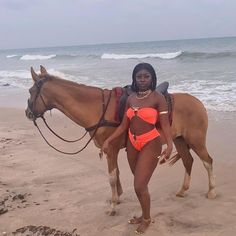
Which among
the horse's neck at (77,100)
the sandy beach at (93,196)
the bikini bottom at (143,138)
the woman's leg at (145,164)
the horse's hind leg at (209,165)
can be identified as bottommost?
the sandy beach at (93,196)

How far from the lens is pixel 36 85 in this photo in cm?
567

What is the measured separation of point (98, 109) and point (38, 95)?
2.75 feet

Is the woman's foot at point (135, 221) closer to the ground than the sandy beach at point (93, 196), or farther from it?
farther from it

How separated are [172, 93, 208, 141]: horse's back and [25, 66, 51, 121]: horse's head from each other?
1.74 metres

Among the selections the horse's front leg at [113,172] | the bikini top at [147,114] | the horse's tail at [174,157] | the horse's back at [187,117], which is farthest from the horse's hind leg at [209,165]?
the bikini top at [147,114]

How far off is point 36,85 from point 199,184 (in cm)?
285

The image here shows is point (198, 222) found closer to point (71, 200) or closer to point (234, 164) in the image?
point (71, 200)

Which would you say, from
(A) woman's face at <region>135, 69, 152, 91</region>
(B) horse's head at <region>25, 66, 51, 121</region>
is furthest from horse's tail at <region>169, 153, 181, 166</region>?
(A) woman's face at <region>135, 69, 152, 91</region>

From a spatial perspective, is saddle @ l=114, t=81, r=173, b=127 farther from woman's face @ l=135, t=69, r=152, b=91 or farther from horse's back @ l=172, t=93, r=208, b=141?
woman's face @ l=135, t=69, r=152, b=91

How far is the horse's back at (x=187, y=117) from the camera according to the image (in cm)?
572

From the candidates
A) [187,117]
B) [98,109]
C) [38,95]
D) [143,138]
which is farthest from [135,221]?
[38,95]

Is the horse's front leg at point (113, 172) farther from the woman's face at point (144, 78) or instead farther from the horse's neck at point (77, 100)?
the woman's face at point (144, 78)

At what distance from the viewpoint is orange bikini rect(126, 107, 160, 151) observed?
4.39 metres

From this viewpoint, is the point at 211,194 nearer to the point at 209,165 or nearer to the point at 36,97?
the point at 209,165
